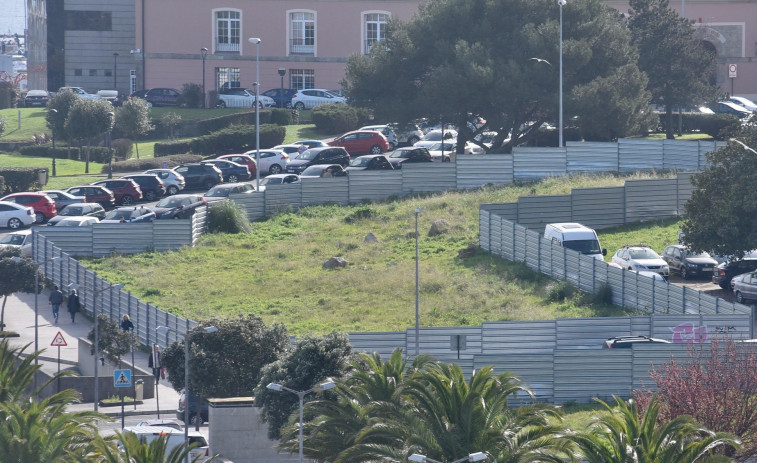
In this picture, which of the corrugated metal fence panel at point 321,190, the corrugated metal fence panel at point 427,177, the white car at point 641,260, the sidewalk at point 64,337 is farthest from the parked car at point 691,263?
the corrugated metal fence panel at point 321,190

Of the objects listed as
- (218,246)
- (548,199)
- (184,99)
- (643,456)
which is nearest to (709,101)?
(548,199)

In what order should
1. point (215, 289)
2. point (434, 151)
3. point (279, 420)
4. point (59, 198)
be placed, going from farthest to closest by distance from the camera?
point (434, 151)
point (59, 198)
point (215, 289)
point (279, 420)

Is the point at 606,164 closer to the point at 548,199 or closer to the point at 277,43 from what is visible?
the point at 548,199

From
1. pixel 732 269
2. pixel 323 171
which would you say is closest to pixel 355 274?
pixel 323 171

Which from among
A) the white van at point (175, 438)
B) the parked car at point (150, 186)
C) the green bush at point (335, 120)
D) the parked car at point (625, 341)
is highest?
the green bush at point (335, 120)

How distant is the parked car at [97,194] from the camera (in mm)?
60094

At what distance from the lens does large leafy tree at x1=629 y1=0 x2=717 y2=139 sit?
227 ft

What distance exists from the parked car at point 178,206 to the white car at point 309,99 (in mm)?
27457

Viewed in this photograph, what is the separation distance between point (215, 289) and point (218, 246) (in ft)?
20.0

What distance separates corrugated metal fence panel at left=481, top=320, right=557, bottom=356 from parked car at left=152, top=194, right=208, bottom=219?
20.5m

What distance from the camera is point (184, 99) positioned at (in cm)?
8762

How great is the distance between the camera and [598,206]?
53062 mm

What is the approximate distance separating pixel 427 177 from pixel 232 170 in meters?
10.00

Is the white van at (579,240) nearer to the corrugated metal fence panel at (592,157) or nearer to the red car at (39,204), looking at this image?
the corrugated metal fence panel at (592,157)
